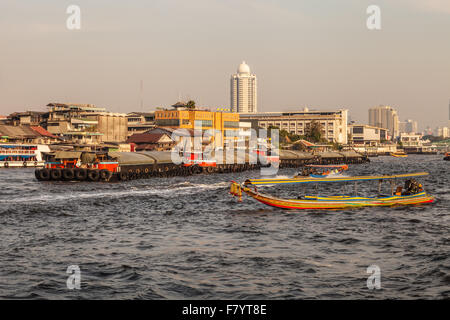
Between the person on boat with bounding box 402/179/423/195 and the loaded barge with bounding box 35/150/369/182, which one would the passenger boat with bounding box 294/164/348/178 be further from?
the person on boat with bounding box 402/179/423/195

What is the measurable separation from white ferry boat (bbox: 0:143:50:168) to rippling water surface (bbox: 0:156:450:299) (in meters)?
73.8

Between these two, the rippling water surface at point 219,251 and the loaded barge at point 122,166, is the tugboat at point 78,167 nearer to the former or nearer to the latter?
the loaded barge at point 122,166

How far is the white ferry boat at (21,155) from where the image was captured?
116 m

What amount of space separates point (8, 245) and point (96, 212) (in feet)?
48.2

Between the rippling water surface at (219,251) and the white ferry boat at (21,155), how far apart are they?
73.8 meters

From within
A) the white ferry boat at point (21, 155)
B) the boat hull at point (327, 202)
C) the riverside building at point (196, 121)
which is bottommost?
the boat hull at point (327, 202)

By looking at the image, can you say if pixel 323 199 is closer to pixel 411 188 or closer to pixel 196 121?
pixel 411 188

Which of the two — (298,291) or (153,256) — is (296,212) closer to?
(153,256)

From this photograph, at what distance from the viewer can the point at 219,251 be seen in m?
28.0

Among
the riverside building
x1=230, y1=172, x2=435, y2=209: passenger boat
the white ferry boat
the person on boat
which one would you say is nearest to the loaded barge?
the white ferry boat

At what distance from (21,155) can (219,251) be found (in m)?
104

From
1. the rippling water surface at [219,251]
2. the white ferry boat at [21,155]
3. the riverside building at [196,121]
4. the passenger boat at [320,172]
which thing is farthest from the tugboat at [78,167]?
the riverside building at [196,121]
